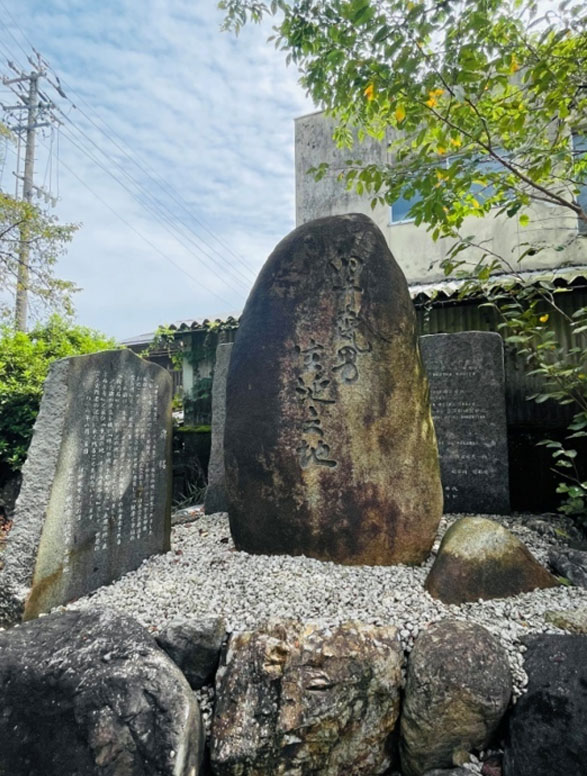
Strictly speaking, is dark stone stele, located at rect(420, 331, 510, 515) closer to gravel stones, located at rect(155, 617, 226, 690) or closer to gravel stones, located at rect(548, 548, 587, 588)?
gravel stones, located at rect(548, 548, 587, 588)

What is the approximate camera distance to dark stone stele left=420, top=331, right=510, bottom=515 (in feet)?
16.0

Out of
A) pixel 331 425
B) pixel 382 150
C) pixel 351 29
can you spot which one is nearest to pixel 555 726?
pixel 331 425

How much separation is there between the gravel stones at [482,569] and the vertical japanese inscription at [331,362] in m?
0.92

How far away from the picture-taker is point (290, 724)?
194 centimetres

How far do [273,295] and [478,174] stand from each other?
190cm

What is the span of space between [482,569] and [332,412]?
1.30m

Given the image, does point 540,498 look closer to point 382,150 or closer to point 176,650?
point 176,650

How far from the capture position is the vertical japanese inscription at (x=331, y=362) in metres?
3.22

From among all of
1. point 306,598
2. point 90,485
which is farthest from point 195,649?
point 90,485

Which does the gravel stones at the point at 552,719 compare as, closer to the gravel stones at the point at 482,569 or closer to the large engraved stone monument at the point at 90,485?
the gravel stones at the point at 482,569

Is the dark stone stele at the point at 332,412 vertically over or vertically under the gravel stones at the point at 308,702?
over

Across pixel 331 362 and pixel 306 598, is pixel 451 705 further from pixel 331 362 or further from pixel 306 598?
pixel 331 362

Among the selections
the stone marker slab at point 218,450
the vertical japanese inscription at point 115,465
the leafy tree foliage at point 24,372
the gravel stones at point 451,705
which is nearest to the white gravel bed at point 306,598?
the gravel stones at point 451,705

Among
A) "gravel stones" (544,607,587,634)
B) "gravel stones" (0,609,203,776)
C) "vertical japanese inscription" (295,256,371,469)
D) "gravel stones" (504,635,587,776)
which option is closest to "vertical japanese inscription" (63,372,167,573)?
"gravel stones" (0,609,203,776)
